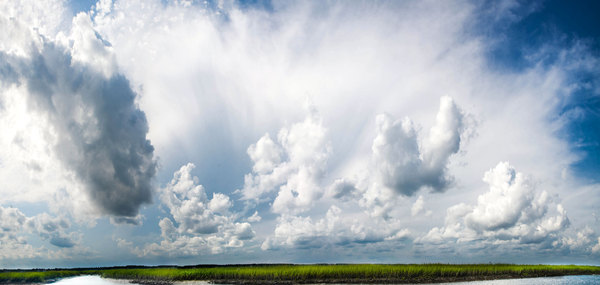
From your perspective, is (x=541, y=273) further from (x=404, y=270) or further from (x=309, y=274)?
(x=309, y=274)

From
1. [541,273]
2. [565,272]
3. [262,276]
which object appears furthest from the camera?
[565,272]

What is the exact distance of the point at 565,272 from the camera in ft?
281

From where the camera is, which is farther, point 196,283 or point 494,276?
point 494,276

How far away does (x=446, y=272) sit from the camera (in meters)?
60.2

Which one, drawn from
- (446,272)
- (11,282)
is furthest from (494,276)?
(11,282)

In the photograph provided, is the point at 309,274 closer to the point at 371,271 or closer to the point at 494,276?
the point at 371,271

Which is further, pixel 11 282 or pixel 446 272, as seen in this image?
pixel 11 282

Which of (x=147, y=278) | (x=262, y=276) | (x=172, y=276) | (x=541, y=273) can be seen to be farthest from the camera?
(x=541, y=273)

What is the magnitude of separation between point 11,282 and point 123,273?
20.9 meters

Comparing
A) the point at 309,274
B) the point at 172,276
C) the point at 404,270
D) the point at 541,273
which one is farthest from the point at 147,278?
the point at 541,273

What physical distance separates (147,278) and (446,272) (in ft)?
206

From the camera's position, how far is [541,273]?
76.8 m

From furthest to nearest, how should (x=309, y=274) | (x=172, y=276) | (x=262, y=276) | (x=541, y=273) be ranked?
(x=541, y=273) → (x=172, y=276) → (x=262, y=276) → (x=309, y=274)

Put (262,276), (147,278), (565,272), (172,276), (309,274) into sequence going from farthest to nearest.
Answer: (565,272), (147,278), (172,276), (262,276), (309,274)
